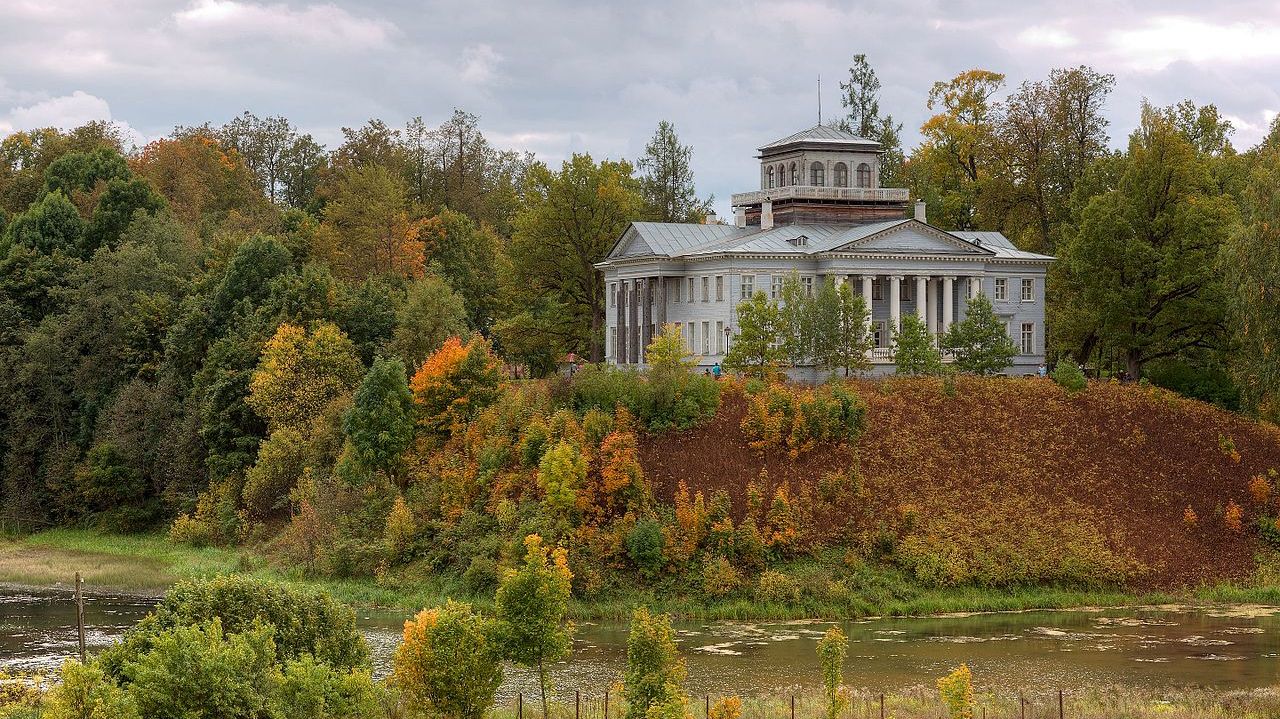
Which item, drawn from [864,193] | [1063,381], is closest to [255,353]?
[864,193]

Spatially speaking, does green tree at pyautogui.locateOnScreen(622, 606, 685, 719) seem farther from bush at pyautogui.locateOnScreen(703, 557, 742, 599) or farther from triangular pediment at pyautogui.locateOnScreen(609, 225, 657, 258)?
triangular pediment at pyautogui.locateOnScreen(609, 225, 657, 258)

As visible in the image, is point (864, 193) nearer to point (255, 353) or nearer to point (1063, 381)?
point (1063, 381)

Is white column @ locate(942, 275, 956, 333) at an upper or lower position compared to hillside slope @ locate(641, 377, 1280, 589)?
upper

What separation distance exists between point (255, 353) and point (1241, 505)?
4276cm

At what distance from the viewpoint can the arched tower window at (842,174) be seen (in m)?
79.3

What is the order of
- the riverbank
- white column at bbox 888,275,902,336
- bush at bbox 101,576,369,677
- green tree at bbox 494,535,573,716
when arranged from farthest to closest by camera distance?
1. white column at bbox 888,275,902,336
2. the riverbank
3. green tree at bbox 494,535,573,716
4. bush at bbox 101,576,369,677

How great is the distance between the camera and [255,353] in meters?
70.9

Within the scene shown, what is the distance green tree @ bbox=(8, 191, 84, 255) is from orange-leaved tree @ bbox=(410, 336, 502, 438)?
3265 centimetres

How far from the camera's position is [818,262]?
238ft

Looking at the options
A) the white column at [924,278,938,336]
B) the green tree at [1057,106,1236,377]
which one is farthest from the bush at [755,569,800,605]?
the white column at [924,278,938,336]

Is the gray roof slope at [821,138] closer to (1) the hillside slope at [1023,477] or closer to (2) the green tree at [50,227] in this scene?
(1) the hillside slope at [1023,477]

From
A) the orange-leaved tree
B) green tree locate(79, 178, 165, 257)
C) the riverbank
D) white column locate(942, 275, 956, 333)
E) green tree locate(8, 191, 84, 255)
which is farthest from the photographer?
green tree locate(79, 178, 165, 257)

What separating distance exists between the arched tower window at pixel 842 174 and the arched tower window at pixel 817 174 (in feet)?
2.29

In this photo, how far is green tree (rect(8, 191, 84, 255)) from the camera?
280ft
